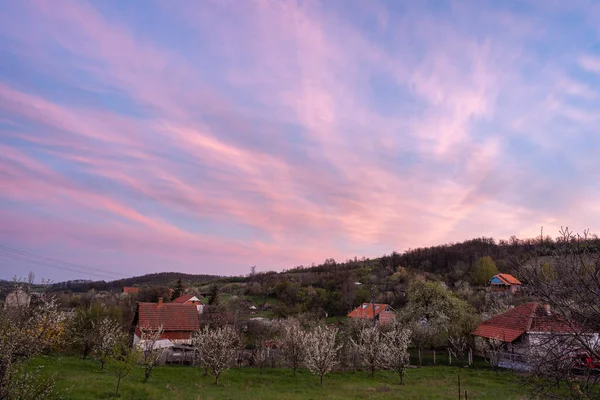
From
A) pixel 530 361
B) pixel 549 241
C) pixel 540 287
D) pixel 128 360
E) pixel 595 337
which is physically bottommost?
pixel 128 360

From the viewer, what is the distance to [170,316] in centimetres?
4434

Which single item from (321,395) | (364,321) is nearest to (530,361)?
(321,395)

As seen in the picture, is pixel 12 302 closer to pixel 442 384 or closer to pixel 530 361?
pixel 530 361

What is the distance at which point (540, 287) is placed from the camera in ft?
25.4

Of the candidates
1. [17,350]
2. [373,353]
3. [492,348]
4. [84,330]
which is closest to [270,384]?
[373,353]

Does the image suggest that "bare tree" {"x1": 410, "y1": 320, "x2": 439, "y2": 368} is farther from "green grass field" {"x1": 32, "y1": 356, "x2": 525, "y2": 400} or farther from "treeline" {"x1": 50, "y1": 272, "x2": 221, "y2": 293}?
"treeline" {"x1": 50, "y1": 272, "x2": 221, "y2": 293}

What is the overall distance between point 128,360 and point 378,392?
14.4m

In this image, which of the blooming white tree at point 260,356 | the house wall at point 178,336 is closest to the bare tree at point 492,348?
the blooming white tree at point 260,356

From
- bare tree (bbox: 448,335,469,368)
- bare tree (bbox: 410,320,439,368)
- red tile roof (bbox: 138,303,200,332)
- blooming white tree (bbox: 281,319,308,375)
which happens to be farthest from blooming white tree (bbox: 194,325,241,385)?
bare tree (bbox: 410,320,439,368)

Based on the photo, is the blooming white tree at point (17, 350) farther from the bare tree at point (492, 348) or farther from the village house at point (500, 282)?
the village house at point (500, 282)

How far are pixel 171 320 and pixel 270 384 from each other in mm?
23689

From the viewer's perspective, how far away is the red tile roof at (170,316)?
142ft

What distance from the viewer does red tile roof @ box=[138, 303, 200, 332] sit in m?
43.2

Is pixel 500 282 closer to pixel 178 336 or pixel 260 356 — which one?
pixel 260 356
